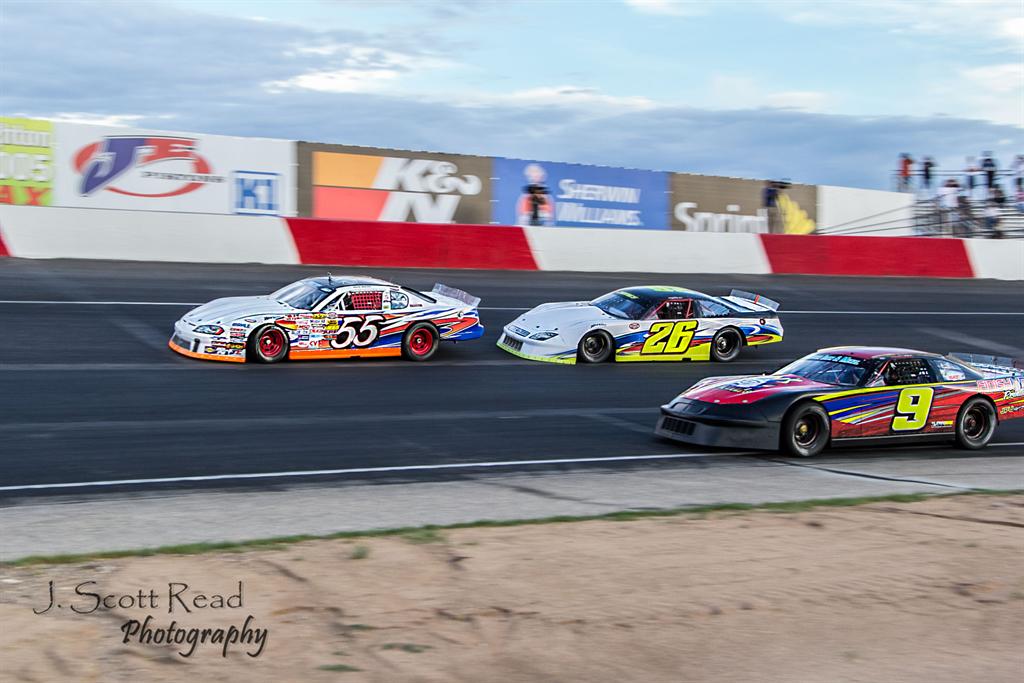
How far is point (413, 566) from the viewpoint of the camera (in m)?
6.83

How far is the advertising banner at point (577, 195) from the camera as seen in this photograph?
28141mm

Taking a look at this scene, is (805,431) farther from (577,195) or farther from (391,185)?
(577,195)

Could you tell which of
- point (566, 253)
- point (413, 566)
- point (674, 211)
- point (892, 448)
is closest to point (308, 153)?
point (566, 253)

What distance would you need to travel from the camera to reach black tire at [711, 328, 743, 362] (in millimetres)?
17375

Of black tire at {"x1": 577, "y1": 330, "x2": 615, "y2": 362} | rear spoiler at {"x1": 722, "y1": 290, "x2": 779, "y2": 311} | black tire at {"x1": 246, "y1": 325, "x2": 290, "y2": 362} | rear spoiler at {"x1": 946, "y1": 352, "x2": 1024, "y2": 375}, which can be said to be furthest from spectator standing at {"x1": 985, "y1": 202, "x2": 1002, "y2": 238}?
black tire at {"x1": 246, "y1": 325, "x2": 290, "y2": 362}

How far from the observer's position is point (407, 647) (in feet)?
18.3

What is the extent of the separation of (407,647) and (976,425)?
9.27 metres

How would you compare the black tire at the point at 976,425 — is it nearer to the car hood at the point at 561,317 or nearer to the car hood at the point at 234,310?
the car hood at the point at 561,317

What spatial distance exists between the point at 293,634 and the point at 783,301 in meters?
19.2

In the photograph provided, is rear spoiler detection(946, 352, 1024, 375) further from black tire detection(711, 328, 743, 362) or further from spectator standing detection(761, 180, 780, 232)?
spectator standing detection(761, 180, 780, 232)

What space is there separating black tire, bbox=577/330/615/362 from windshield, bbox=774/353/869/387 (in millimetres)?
4276

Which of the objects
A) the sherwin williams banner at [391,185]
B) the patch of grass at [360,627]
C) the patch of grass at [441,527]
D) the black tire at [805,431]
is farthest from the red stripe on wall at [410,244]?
the patch of grass at [360,627]

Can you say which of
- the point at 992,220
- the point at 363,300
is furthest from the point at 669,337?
the point at 992,220

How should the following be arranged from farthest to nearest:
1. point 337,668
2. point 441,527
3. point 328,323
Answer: point 328,323
point 441,527
point 337,668
